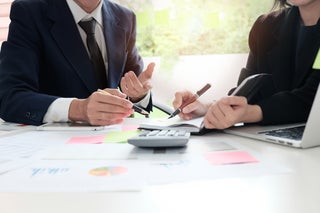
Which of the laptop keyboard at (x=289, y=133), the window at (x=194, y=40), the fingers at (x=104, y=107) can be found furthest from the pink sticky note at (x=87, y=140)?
the window at (x=194, y=40)

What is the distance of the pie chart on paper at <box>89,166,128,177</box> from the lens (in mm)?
488

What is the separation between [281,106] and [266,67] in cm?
51

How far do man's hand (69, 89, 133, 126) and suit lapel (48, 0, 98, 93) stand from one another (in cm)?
28

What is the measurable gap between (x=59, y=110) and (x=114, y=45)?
532 mm

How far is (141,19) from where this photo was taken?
7.04 ft

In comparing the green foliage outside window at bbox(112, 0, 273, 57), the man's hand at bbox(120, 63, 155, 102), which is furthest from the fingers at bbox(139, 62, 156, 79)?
the green foliage outside window at bbox(112, 0, 273, 57)

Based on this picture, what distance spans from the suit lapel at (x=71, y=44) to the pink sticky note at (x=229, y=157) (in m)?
0.75

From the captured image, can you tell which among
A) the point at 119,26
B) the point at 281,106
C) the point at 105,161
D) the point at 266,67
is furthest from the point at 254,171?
the point at 119,26

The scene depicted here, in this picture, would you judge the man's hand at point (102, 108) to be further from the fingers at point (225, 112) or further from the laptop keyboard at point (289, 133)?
the laptop keyboard at point (289, 133)

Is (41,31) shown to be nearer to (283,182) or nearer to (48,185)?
(48,185)

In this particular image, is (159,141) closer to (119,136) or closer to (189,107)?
(119,136)

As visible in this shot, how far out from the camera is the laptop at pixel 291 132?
0.59 meters

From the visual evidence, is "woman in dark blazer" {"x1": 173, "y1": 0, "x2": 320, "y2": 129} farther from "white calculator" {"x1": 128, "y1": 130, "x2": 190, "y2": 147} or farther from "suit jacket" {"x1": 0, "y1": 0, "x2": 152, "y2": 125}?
"suit jacket" {"x1": 0, "y1": 0, "x2": 152, "y2": 125}

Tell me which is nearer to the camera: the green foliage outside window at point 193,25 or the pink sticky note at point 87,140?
the pink sticky note at point 87,140
